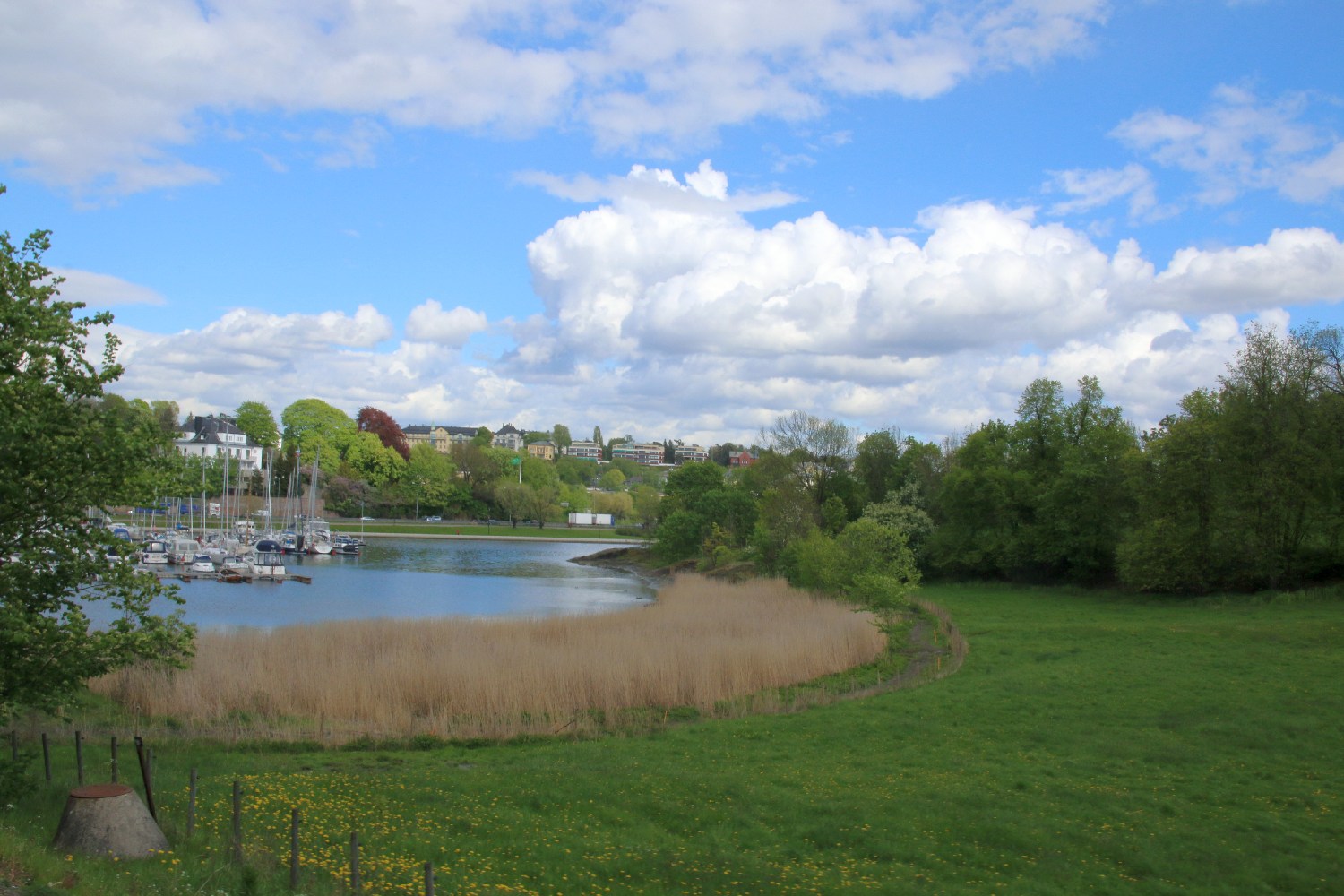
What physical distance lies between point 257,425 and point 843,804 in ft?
402

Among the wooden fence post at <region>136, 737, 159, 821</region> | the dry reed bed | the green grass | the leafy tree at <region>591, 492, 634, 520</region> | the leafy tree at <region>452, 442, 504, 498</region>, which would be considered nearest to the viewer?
the wooden fence post at <region>136, 737, 159, 821</region>

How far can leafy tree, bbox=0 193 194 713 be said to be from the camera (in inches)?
404

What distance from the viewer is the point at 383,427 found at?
132 metres

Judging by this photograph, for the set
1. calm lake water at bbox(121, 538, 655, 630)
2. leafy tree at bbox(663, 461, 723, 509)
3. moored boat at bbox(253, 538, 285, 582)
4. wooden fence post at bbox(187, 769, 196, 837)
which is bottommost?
calm lake water at bbox(121, 538, 655, 630)

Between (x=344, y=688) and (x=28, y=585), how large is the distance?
1016 centimetres

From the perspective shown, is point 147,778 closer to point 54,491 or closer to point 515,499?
point 54,491

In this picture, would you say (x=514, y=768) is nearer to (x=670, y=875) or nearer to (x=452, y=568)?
(x=670, y=875)

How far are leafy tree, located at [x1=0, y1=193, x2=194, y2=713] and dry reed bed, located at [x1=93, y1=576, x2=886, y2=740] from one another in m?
7.51

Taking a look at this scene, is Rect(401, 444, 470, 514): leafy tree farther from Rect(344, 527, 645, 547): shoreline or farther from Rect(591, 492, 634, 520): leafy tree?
Rect(591, 492, 634, 520): leafy tree

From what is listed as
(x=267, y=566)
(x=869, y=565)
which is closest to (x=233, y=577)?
(x=267, y=566)

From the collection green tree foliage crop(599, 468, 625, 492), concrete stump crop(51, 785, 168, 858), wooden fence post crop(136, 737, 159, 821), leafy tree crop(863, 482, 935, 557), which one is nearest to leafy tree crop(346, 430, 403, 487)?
green tree foliage crop(599, 468, 625, 492)

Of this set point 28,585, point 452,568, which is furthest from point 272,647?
point 452,568

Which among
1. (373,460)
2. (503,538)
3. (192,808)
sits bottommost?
(503,538)

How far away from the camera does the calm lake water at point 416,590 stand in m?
43.7
